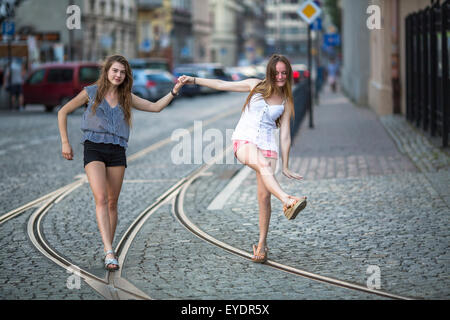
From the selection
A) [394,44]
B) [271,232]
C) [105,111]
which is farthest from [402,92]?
[105,111]

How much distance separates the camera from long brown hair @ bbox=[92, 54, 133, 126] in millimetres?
6609

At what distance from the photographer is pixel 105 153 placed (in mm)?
6672

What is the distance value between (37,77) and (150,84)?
468 cm

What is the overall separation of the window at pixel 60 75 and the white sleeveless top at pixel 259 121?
23.9m

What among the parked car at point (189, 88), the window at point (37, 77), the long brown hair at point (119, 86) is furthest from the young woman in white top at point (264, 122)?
the parked car at point (189, 88)

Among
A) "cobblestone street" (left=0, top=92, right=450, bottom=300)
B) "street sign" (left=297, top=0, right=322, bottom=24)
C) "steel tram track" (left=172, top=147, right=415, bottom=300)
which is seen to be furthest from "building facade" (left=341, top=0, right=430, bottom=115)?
"steel tram track" (left=172, top=147, right=415, bottom=300)

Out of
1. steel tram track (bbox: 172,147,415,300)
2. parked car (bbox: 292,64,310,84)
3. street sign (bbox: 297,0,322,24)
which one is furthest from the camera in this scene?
parked car (bbox: 292,64,310,84)

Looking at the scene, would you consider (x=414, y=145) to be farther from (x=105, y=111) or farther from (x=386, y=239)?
(x=105, y=111)

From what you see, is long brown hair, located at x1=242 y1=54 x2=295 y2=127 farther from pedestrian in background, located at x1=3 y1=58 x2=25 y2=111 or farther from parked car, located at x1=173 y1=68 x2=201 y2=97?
parked car, located at x1=173 y1=68 x2=201 y2=97

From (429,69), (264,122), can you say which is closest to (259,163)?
(264,122)

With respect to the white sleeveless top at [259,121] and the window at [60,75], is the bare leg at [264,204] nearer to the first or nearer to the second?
the white sleeveless top at [259,121]

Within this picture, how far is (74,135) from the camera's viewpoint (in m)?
19.5

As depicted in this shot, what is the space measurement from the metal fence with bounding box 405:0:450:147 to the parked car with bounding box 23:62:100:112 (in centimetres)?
1315

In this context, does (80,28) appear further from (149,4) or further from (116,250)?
(116,250)
